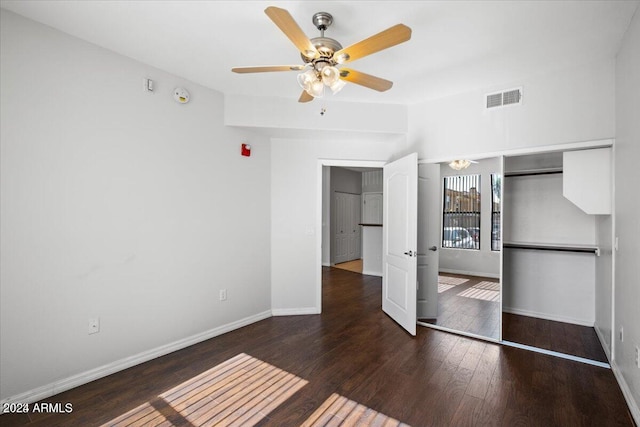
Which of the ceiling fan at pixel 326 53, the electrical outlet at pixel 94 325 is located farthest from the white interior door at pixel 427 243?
the electrical outlet at pixel 94 325

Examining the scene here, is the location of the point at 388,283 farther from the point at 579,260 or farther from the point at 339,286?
the point at 579,260

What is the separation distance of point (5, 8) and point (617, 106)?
4.75 metres

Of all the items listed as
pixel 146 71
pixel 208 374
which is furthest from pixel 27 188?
pixel 208 374

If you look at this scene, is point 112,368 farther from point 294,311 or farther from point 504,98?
point 504,98

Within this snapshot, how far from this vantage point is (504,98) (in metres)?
3.21

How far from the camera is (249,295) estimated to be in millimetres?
3883

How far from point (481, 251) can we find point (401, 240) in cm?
99

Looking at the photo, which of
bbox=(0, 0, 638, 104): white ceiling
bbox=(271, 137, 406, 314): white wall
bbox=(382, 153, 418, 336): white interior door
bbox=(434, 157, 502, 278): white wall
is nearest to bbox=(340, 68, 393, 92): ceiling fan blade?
bbox=(0, 0, 638, 104): white ceiling

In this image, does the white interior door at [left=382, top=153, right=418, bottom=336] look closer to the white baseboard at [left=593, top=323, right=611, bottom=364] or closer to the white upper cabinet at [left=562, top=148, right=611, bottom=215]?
the white upper cabinet at [left=562, top=148, right=611, bottom=215]

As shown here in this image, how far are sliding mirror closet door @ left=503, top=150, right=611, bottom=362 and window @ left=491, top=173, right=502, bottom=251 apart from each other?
49cm

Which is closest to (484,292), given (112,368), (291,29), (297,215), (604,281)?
(604,281)

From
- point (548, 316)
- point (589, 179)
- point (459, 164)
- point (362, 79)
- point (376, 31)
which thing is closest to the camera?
point (362, 79)

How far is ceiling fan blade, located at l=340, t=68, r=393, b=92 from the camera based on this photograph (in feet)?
6.94

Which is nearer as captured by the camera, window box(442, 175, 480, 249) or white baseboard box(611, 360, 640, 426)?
white baseboard box(611, 360, 640, 426)
